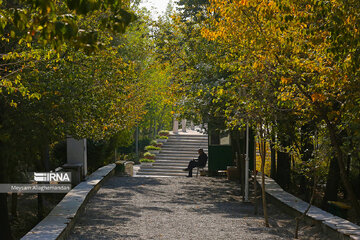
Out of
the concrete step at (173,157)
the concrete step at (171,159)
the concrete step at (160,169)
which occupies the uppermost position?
the concrete step at (173,157)

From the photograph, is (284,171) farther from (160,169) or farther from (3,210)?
(160,169)

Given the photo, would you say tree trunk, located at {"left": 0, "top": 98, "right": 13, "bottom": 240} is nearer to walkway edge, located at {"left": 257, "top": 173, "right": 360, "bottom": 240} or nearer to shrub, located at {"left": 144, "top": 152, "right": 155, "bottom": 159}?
walkway edge, located at {"left": 257, "top": 173, "right": 360, "bottom": 240}

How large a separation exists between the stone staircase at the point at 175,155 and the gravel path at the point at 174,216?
35.5ft

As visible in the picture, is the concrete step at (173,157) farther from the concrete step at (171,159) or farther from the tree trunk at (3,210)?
the tree trunk at (3,210)

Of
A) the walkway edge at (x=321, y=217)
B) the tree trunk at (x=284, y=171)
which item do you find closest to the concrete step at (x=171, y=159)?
the tree trunk at (x=284, y=171)

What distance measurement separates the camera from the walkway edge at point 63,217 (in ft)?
24.7

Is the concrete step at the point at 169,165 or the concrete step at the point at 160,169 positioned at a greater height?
the concrete step at the point at 169,165

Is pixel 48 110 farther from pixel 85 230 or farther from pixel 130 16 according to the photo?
Answer: pixel 130 16

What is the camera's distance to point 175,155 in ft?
100

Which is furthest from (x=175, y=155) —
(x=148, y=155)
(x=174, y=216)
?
(x=174, y=216)

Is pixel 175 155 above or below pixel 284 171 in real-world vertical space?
below

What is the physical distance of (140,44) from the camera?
24.2 metres

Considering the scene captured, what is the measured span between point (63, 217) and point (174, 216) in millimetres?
2750

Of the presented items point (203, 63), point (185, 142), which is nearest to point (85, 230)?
point (203, 63)
